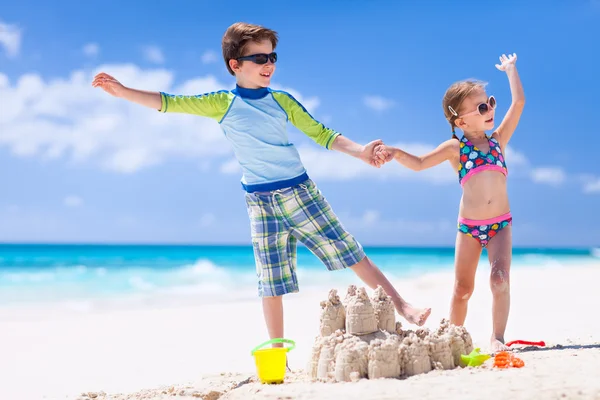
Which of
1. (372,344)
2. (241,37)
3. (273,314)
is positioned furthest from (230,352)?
(241,37)

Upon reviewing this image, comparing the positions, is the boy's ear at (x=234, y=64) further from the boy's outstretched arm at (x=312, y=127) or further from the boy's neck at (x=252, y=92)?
the boy's outstretched arm at (x=312, y=127)

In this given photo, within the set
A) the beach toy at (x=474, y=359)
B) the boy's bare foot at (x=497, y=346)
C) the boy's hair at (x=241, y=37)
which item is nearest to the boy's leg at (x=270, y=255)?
the boy's hair at (x=241, y=37)

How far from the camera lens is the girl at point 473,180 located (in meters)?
4.59

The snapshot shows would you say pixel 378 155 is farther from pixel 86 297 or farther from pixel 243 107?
pixel 86 297

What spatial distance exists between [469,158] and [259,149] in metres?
1.59

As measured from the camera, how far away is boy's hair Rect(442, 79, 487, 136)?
15.5ft

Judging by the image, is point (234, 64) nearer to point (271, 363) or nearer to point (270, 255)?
point (270, 255)

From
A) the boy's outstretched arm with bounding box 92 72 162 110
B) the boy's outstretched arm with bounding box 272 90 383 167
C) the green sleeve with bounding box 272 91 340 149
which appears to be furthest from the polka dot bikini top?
the boy's outstretched arm with bounding box 92 72 162 110

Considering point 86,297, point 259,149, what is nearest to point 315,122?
point 259,149

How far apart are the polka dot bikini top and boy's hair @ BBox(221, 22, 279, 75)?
1.63 m

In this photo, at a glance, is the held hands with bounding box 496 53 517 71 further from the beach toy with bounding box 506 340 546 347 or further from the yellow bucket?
the yellow bucket

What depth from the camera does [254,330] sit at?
743 centimetres

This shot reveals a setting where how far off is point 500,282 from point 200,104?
97.2 inches

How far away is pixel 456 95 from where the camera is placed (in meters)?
4.75
